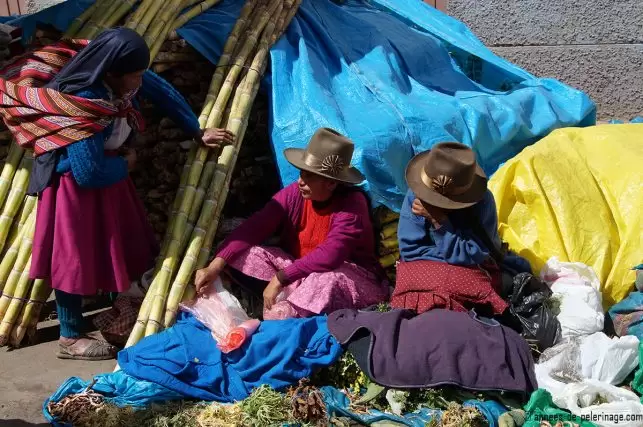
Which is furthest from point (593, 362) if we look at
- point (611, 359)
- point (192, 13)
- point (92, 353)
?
point (192, 13)

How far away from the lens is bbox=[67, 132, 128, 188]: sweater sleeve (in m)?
3.61

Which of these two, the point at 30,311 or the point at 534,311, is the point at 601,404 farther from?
the point at 30,311

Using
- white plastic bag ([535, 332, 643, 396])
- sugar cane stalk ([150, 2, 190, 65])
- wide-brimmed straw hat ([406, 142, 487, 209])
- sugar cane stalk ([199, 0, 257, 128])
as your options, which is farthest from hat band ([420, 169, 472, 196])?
sugar cane stalk ([150, 2, 190, 65])

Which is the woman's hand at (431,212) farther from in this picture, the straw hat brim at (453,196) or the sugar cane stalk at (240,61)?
the sugar cane stalk at (240,61)

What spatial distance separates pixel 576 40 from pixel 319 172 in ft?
13.4

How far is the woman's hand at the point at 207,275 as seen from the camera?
12.7 feet

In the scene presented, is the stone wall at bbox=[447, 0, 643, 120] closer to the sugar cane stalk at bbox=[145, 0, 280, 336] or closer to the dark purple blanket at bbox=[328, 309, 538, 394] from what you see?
the sugar cane stalk at bbox=[145, 0, 280, 336]

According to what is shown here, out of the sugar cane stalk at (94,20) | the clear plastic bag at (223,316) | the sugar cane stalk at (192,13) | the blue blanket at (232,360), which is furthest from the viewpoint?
the sugar cane stalk at (192,13)

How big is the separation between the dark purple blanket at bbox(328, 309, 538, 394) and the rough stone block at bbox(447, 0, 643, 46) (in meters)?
4.19

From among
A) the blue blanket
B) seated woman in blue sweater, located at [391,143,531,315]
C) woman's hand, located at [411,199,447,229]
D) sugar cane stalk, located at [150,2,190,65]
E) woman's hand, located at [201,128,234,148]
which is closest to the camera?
the blue blanket

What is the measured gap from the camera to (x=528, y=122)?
17.5 feet

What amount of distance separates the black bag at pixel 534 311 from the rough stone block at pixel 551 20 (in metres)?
3.69

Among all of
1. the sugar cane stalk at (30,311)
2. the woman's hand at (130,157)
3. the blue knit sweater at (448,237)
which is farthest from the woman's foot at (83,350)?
the blue knit sweater at (448,237)

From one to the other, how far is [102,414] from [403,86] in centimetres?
294
